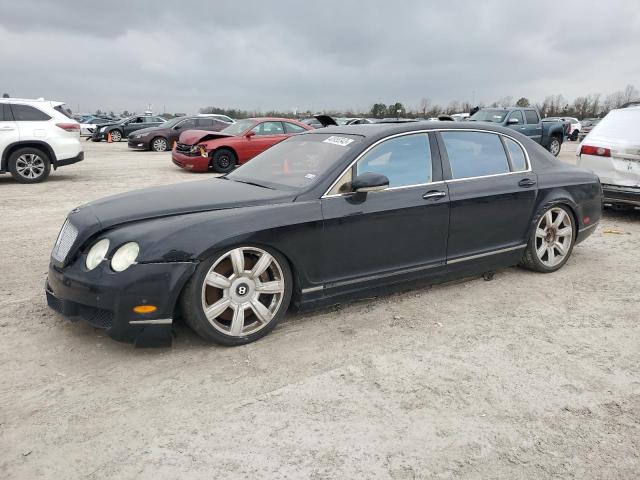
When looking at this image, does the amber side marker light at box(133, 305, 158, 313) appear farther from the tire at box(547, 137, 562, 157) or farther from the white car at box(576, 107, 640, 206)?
the tire at box(547, 137, 562, 157)

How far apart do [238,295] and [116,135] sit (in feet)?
94.3

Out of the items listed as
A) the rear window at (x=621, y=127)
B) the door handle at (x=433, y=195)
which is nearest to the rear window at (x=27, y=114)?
the door handle at (x=433, y=195)

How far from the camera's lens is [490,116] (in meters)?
16.9

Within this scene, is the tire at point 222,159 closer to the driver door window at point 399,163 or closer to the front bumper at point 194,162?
the front bumper at point 194,162

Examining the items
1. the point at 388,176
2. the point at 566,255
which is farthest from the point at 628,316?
the point at 388,176

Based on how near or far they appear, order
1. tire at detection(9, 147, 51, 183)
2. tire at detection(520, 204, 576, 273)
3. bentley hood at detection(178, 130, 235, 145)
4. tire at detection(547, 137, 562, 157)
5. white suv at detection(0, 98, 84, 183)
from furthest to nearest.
→ tire at detection(547, 137, 562, 157) → bentley hood at detection(178, 130, 235, 145) → tire at detection(9, 147, 51, 183) → white suv at detection(0, 98, 84, 183) → tire at detection(520, 204, 576, 273)

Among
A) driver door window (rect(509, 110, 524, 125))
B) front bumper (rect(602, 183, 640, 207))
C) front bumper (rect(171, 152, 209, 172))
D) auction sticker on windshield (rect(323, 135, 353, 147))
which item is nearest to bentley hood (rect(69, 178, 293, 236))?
auction sticker on windshield (rect(323, 135, 353, 147))

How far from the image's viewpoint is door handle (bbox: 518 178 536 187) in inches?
189

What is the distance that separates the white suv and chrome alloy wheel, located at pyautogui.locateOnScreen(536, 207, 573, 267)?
10.0m

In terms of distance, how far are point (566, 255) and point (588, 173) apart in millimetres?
907

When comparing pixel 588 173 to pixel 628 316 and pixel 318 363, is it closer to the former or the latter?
pixel 628 316

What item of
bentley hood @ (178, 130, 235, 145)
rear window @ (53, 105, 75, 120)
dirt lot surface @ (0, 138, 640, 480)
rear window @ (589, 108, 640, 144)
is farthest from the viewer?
bentley hood @ (178, 130, 235, 145)

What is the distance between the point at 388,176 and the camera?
4.09 m

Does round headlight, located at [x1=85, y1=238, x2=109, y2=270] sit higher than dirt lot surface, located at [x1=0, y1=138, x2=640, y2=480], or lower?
higher
